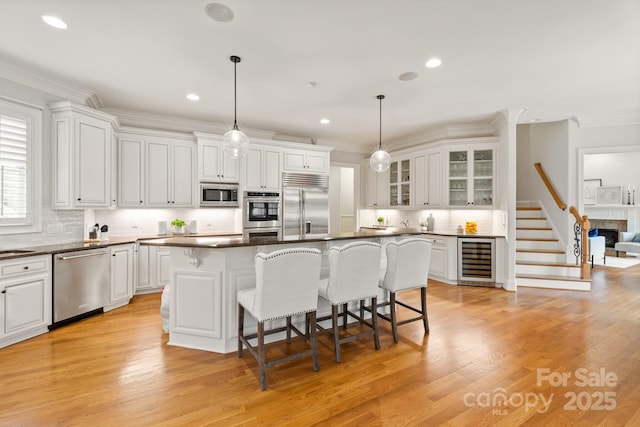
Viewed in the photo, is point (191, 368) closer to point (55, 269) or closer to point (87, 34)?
point (55, 269)

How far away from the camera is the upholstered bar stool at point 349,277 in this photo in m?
2.63

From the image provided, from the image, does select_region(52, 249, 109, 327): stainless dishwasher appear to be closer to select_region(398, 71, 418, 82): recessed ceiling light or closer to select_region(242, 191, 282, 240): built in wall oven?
select_region(242, 191, 282, 240): built in wall oven

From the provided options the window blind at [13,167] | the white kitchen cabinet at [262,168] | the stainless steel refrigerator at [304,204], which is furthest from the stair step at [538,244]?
the window blind at [13,167]

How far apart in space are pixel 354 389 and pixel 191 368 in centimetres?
138

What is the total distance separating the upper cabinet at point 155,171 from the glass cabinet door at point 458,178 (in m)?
4.81

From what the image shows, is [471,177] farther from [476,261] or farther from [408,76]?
[408,76]

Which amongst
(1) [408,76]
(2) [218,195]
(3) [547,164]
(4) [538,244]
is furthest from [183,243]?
(3) [547,164]

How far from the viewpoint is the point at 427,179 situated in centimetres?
602

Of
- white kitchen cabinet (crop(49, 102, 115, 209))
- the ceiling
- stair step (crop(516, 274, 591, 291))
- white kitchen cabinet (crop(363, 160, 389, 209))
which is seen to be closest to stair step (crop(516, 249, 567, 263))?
stair step (crop(516, 274, 591, 291))

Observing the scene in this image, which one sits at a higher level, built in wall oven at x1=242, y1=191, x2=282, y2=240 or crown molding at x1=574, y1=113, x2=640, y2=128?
crown molding at x1=574, y1=113, x2=640, y2=128

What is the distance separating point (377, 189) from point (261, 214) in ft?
10.3

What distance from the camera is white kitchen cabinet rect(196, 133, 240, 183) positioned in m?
5.17

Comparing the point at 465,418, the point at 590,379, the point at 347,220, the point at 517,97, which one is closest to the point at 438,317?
the point at 590,379

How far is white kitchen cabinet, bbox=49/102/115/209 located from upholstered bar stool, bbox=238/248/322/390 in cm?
293
